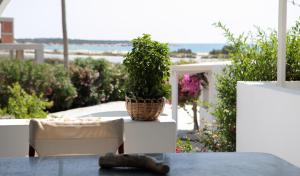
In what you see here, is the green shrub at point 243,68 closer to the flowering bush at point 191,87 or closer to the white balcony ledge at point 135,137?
the white balcony ledge at point 135,137

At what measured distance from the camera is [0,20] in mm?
15492

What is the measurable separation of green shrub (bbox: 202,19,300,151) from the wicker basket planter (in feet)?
4.43

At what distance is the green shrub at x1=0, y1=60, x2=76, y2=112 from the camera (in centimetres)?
1320

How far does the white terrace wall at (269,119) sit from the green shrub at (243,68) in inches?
14.7

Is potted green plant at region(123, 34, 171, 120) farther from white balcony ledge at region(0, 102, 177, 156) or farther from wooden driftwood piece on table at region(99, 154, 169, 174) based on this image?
wooden driftwood piece on table at region(99, 154, 169, 174)

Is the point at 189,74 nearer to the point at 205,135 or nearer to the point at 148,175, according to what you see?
the point at 205,135

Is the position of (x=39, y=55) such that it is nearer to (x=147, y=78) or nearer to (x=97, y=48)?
(x=147, y=78)

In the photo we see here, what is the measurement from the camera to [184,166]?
2.19 metres

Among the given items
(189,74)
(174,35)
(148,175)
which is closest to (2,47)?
(189,74)

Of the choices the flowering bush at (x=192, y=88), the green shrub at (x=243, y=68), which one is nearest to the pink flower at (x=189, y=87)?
the flowering bush at (x=192, y=88)

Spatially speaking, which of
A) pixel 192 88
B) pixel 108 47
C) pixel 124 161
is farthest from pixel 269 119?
pixel 108 47

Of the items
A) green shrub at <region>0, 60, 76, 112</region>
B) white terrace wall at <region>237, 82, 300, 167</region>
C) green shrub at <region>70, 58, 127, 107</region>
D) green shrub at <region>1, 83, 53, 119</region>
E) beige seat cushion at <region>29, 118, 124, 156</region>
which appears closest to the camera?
beige seat cushion at <region>29, 118, 124, 156</region>

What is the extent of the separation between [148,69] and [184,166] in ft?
6.94

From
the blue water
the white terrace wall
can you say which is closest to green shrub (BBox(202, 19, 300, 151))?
the white terrace wall
